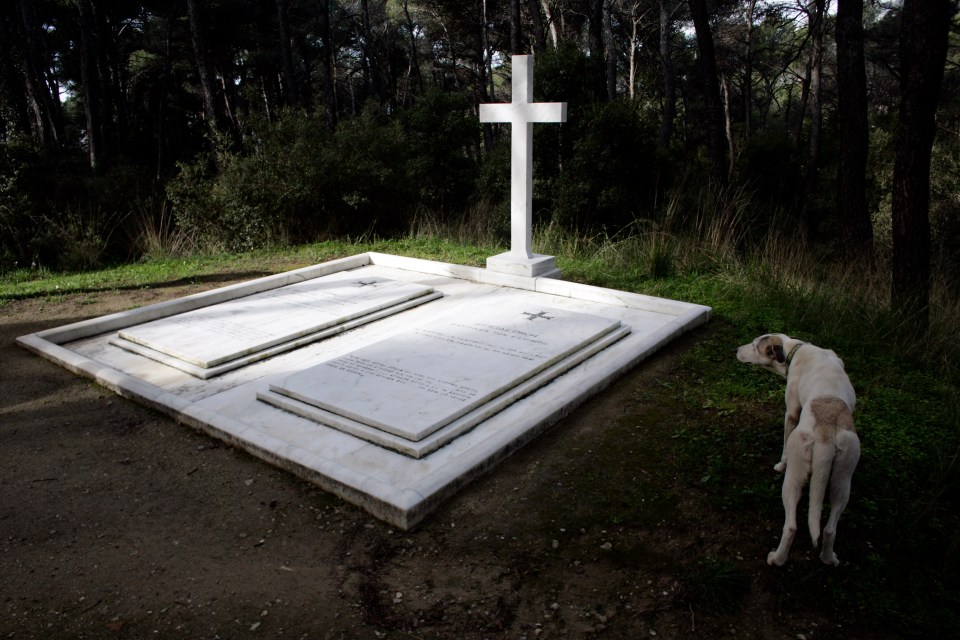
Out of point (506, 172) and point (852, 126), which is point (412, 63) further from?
point (852, 126)

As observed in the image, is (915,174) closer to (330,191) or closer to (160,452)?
(160,452)

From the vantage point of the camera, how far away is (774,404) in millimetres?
4078

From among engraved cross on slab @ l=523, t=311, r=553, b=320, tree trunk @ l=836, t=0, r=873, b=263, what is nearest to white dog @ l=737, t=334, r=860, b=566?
engraved cross on slab @ l=523, t=311, r=553, b=320

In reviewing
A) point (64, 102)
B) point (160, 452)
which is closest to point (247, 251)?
point (160, 452)

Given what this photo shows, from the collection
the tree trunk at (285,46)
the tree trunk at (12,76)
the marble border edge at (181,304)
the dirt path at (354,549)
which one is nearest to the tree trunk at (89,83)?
the tree trunk at (12,76)

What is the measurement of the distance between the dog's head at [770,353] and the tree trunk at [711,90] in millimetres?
7315

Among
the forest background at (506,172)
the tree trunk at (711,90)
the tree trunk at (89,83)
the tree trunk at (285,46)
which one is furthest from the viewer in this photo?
the tree trunk at (285,46)

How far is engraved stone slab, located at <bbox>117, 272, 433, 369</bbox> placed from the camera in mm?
Answer: 4988

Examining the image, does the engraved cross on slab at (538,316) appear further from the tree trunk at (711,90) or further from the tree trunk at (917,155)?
the tree trunk at (711,90)

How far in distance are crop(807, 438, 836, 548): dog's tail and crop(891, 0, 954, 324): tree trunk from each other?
332 centimetres

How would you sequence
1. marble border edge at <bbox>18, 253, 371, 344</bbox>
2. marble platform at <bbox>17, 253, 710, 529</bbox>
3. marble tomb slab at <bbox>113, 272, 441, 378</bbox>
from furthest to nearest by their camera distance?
1. marble border edge at <bbox>18, 253, 371, 344</bbox>
2. marble tomb slab at <bbox>113, 272, 441, 378</bbox>
3. marble platform at <bbox>17, 253, 710, 529</bbox>

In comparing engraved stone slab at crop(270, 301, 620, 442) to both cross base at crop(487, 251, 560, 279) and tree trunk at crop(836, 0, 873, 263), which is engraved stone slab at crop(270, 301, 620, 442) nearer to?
cross base at crop(487, 251, 560, 279)

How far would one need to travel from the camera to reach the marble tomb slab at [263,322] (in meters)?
4.89

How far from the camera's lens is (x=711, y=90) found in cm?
1064
